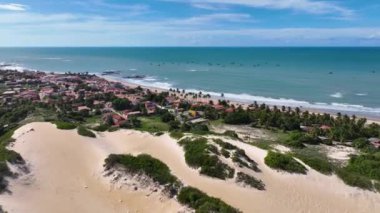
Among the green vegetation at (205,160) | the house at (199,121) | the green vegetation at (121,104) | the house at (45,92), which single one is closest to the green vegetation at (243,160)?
the green vegetation at (205,160)

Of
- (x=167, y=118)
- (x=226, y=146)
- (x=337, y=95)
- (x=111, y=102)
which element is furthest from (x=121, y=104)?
(x=337, y=95)

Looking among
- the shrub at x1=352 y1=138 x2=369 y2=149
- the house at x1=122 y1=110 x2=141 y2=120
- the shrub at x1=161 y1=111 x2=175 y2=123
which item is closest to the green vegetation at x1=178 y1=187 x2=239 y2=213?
the shrub at x1=352 y1=138 x2=369 y2=149

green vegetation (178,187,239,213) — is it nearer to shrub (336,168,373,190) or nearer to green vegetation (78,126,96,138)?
shrub (336,168,373,190)

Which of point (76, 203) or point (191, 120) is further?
point (191, 120)

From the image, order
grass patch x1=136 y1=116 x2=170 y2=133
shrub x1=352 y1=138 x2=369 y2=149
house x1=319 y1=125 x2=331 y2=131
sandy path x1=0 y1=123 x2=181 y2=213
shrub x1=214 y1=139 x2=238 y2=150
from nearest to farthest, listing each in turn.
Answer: sandy path x1=0 y1=123 x2=181 y2=213
shrub x1=214 y1=139 x2=238 y2=150
shrub x1=352 y1=138 x2=369 y2=149
house x1=319 y1=125 x2=331 y2=131
grass patch x1=136 y1=116 x2=170 y2=133

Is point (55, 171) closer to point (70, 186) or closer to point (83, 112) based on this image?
point (70, 186)

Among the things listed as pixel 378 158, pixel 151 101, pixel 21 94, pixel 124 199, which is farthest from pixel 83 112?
pixel 378 158

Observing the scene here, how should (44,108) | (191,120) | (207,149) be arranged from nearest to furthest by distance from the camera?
(207,149), (191,120), (44,108)
